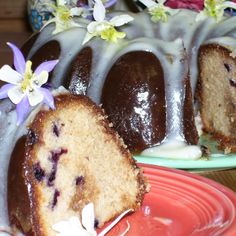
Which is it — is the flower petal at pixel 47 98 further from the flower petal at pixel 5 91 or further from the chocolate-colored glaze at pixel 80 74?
the chocolate-colored glaze at pixel 80 74

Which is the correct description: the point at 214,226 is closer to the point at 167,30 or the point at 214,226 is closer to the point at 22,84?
the point at 22,84

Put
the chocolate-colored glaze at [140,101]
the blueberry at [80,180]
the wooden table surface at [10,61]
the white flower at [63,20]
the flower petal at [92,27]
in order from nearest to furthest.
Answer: the blueberry at [80,180]
the wooden table surface at [10,61]
the chocolate-colored glaze at [140,101]
the flower petal at [92,27]
the white flower at [63,20]

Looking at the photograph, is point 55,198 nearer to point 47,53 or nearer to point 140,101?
point 140,101

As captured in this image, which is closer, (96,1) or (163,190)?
(163,190)

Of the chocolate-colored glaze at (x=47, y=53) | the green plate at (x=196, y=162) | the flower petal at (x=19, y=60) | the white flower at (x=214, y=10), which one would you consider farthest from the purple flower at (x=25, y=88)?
the white flower at (x=214, y=10)

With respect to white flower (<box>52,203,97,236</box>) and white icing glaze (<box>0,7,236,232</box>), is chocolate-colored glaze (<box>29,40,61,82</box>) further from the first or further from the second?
white flower (<box>52,203,97,236</box>)

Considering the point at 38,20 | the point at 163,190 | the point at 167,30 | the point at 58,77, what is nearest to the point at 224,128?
the point at 167,30

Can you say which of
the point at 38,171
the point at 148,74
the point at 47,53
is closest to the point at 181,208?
the point at 38,171
